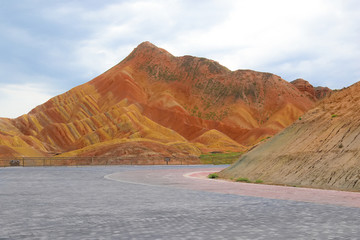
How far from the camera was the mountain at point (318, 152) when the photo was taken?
74.2 ft

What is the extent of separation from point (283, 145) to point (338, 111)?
4.41 metres

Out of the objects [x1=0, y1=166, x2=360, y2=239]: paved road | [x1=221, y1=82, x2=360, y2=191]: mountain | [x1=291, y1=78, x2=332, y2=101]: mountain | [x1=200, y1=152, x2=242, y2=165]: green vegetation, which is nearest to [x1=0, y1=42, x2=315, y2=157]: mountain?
[x1=200, y1=152, x2=242, y2=165]: green vegetation

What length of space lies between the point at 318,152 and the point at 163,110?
5028 inches

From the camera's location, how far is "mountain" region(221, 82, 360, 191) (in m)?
22.6

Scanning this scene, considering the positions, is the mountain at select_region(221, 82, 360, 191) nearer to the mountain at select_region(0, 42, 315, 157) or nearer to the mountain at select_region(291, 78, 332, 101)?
the mountain at select_region(0, 42, 315, 157)

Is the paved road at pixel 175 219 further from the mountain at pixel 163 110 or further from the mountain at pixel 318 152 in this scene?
the mountain at pixel 163 110

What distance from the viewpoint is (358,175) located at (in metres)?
21.0

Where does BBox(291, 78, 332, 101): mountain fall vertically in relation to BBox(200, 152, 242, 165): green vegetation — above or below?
above

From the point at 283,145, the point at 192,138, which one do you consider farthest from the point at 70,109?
the point at 283,145

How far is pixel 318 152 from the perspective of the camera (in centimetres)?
2594

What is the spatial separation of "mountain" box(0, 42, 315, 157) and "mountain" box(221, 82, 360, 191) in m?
73.4

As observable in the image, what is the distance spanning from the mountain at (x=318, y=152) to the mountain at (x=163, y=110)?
2890 inches

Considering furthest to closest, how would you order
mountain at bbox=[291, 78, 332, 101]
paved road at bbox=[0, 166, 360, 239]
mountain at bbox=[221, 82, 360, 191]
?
mountain at bbox=[291, 78, 332, 101] → mountain at bbox=[221, 82, 360, 191] → paved road at bbox=[0, 166, 360, 239]

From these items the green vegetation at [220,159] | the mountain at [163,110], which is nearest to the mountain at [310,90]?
the mountain at [163,110]
